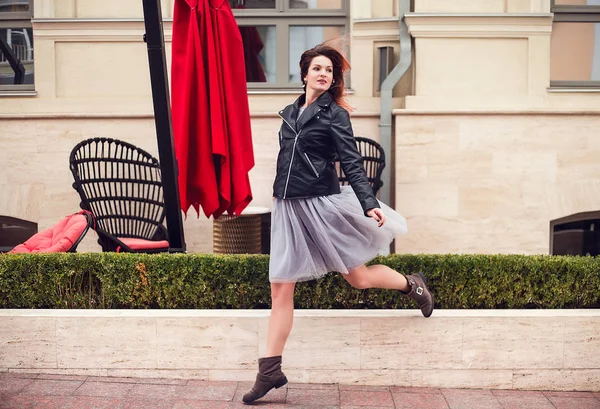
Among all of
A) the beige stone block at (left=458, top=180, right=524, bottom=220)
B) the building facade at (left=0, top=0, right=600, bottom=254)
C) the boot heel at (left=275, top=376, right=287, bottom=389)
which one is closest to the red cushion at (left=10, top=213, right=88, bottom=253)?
the building facade at (left=0, top=0, right=600, bottom=254)

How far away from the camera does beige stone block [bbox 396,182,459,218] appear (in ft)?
24.4

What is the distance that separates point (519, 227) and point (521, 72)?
1.48m

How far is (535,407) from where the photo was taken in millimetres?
4477

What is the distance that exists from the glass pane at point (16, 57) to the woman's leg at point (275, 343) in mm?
4970

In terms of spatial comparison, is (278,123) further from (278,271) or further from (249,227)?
(278,271)

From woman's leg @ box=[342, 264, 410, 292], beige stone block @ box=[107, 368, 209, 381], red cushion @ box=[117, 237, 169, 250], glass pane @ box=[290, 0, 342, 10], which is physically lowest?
beige stone block @ box=[107, 368, 209, 381]

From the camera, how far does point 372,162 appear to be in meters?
7.22

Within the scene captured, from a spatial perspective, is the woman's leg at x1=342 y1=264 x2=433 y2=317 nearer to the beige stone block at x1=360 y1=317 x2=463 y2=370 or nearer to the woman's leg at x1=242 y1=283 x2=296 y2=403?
the beige stone block at x1=360 y1=317 x2=463 y2=370

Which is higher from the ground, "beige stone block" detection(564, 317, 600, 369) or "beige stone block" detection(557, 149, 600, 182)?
"beige stone block" detection(557, 149, 600, 182)

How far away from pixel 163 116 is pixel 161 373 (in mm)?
1720

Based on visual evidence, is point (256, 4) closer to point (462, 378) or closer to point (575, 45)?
point (575, 45)

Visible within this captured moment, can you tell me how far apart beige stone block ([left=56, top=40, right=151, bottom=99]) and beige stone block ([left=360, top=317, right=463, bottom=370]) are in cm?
404

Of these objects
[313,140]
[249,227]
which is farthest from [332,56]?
[249,227]

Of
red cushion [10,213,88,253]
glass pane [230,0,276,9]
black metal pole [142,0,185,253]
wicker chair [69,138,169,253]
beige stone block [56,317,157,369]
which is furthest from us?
glass pane [230,0,276,9]
